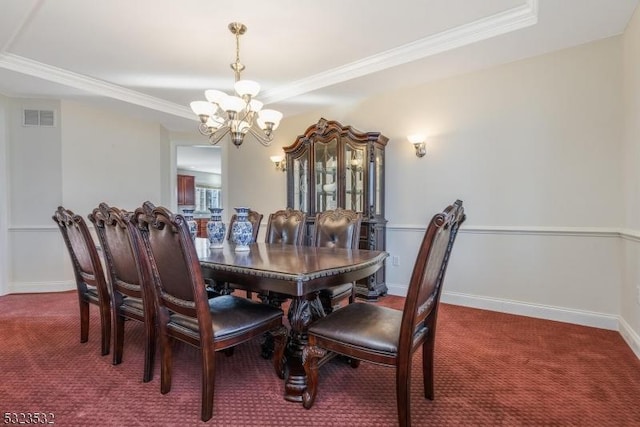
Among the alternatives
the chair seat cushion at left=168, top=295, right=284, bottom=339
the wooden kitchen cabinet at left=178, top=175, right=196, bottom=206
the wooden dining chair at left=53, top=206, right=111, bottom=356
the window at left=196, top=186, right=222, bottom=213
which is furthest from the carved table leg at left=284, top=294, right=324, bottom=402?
the window at left=196, top=186, right=222, bottom=213

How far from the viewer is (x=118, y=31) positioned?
2740 millimetres

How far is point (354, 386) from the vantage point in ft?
6.03

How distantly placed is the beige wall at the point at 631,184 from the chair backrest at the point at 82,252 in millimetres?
3500

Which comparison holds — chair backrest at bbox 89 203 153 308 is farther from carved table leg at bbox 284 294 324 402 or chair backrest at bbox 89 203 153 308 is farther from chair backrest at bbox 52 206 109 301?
carved table leg at bbox 284 294 324 402

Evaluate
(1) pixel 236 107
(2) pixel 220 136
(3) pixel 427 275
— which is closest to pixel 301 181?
(2) pixel 220 136

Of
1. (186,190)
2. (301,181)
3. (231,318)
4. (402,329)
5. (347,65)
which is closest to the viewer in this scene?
(402,329)

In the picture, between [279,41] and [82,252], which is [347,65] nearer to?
[279,41]

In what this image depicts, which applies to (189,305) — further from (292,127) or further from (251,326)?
(292,127)

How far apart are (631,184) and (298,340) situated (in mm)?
A: 2553

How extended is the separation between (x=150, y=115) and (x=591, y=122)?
4.89 metres

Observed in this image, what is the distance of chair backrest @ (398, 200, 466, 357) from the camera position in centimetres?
131

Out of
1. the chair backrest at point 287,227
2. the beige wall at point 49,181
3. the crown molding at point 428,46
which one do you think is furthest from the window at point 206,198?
the chair backrest at point 287,227

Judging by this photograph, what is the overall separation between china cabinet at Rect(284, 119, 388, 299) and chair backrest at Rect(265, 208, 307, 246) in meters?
0.62

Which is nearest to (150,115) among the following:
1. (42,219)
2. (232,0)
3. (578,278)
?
(42,219)
